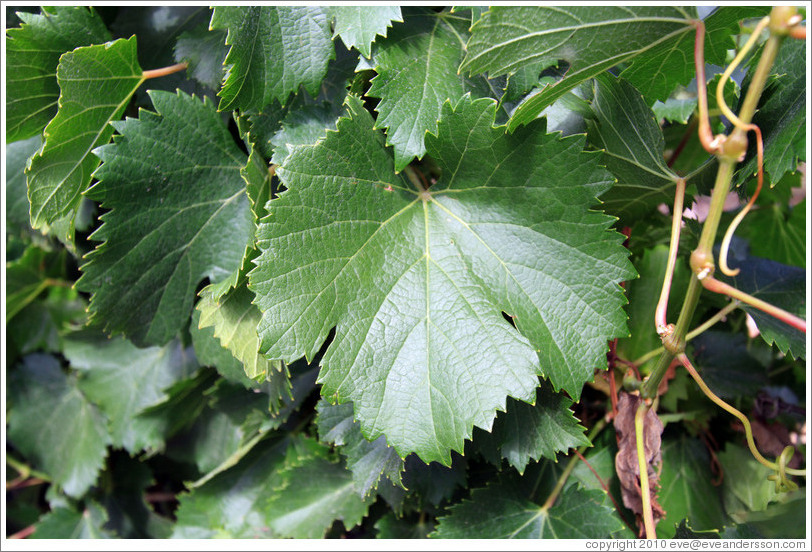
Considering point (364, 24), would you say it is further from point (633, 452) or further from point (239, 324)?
point (633, 452)

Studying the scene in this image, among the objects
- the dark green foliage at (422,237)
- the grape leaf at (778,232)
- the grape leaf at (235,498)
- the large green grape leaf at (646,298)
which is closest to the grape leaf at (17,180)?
the dark green foliage at (422,237)

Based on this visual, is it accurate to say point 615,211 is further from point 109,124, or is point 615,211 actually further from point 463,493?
point 109,124

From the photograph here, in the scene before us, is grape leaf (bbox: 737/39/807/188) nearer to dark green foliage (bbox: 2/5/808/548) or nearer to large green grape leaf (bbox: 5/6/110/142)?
dark green foliage (bbox: 2/5/808/548)

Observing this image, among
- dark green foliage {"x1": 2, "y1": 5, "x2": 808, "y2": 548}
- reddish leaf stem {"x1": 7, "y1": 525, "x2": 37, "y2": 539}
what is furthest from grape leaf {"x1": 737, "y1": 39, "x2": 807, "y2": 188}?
reddish leaf stem {"x1": 7, "y1": 525, "x2": 37, "y2": 539}

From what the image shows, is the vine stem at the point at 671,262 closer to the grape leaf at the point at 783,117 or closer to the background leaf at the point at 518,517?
the grape leaf at the point at 783,117

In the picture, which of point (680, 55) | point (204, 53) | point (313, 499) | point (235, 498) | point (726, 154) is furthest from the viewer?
point (235, 498)

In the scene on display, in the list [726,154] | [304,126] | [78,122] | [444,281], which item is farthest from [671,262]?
[78,122]
